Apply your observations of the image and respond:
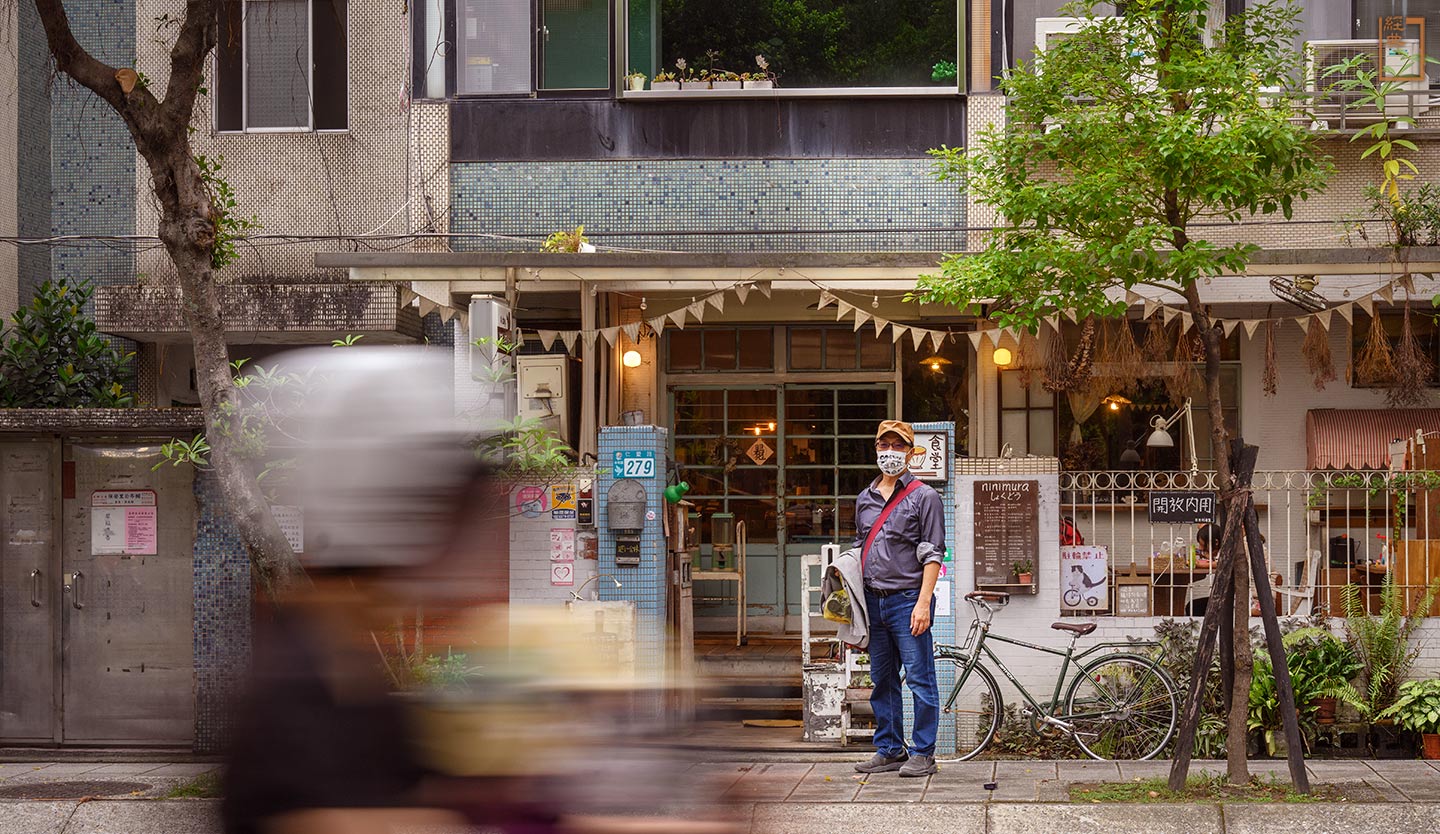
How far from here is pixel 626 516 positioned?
423 inches

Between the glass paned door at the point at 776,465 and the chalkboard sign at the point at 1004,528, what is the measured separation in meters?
3.76

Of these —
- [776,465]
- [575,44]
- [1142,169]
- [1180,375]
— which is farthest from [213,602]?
[1180,375]

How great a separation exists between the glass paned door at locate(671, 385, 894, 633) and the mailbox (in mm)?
3484

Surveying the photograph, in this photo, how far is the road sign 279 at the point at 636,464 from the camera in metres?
10.8

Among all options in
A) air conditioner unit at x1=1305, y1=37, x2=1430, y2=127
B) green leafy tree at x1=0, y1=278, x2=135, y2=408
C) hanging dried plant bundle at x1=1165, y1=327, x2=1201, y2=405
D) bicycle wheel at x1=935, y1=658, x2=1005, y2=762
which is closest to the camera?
bicycle wheel at x1=935, y1=658, x2=1005, y2=762

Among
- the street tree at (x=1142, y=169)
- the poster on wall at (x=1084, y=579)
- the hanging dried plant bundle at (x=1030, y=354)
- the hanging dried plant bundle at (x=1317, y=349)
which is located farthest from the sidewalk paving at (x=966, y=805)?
the hanging dried plant bundle at (x=1030, y=354)

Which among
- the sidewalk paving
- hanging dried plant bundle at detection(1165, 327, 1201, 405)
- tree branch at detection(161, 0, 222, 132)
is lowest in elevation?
the sidewalk paving

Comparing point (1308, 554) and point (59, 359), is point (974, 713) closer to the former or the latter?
point (1308, 554)

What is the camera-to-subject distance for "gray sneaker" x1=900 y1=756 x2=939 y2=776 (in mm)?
8961

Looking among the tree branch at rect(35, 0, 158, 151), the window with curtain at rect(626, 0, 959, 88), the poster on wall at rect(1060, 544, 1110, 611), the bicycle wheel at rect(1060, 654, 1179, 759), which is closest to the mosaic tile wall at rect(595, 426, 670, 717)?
the poster on wall at rect(1060, 544, 1110, 611)

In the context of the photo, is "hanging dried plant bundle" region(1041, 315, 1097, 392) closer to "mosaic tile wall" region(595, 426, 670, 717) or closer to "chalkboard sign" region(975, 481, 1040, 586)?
"chalkboard sign" region(975, 481, 1040, 586)

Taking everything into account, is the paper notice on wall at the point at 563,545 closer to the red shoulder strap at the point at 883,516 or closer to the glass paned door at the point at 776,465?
the red shoulder strap at the point at 883,516

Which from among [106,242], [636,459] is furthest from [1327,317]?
[106,242]

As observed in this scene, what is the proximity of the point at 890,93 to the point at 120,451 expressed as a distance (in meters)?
7.02
